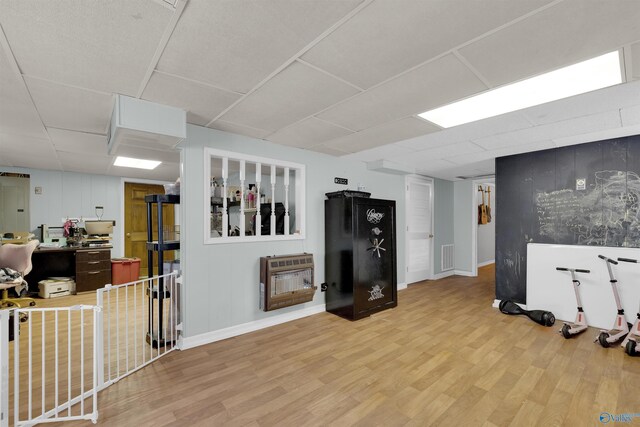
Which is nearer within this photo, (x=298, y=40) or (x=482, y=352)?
(x=298, y=40)

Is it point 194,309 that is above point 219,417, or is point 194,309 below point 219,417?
above

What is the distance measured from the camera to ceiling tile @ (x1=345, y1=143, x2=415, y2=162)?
386 cm

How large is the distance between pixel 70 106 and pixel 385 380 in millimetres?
3588

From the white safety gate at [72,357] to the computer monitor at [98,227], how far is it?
1.86m

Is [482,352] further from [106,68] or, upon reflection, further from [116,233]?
[116,233]

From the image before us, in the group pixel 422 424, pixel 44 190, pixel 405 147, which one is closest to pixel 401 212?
pixel 405 147

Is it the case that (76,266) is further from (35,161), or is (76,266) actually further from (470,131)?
(470,131)

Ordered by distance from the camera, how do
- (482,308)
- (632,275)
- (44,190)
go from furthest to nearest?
(44,190) < (482,308) < (632,275)

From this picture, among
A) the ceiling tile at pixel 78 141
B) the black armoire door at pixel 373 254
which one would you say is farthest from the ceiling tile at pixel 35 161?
the black armoire door at pixel 373 254

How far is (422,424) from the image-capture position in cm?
180

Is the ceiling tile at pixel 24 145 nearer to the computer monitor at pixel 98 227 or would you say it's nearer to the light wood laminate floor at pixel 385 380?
the computer monitor at pixel 98 227

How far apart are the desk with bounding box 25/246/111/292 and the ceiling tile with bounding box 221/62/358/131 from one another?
4.31 metres

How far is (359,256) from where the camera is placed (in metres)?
3.71

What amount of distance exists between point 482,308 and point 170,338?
4183mm
